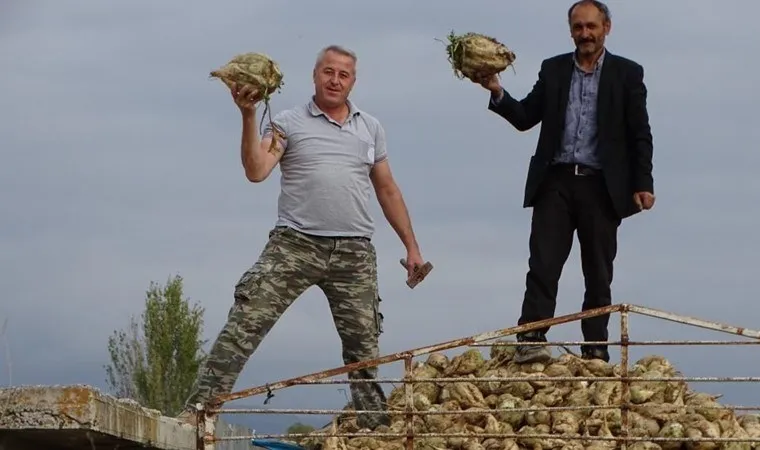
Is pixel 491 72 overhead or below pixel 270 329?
overhead

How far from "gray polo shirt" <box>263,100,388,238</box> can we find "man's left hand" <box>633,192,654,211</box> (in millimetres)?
1691

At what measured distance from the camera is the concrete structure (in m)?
6.53

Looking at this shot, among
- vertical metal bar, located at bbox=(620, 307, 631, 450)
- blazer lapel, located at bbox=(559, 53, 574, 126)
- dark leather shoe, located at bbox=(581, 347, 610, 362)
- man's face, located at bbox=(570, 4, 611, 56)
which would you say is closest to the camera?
vertical metal bar, located at bbox=(620, 307, 631, 450)

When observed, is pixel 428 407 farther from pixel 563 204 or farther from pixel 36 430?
pixel 36 430

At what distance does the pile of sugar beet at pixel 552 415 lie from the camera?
8.60 metres

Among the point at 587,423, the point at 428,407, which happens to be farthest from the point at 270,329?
the point at 587,423

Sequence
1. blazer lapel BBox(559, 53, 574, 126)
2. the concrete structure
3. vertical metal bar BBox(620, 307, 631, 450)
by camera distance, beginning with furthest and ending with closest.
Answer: blazer lapel BBox(559, 53, 574, 126) < vertical metal bar BBox(620, 307, 631, 450) < the concrete structure

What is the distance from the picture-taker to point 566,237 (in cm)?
981

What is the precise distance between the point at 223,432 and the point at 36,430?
2.55 meters

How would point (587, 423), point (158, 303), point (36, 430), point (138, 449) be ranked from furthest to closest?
point (158, 303)
point (587, 423)
point (138, 449)
point (36, 430)

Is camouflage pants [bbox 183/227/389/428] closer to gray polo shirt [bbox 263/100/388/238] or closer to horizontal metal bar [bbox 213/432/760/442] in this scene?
gray polo shirt [bbox 263/100/388/238]

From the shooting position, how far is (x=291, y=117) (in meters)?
9.38

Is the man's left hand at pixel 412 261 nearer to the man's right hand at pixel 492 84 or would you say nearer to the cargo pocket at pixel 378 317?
the cargo pocket at pixel 378 317

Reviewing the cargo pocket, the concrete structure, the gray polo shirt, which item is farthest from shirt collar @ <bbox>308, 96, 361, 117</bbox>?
the concrete structure
